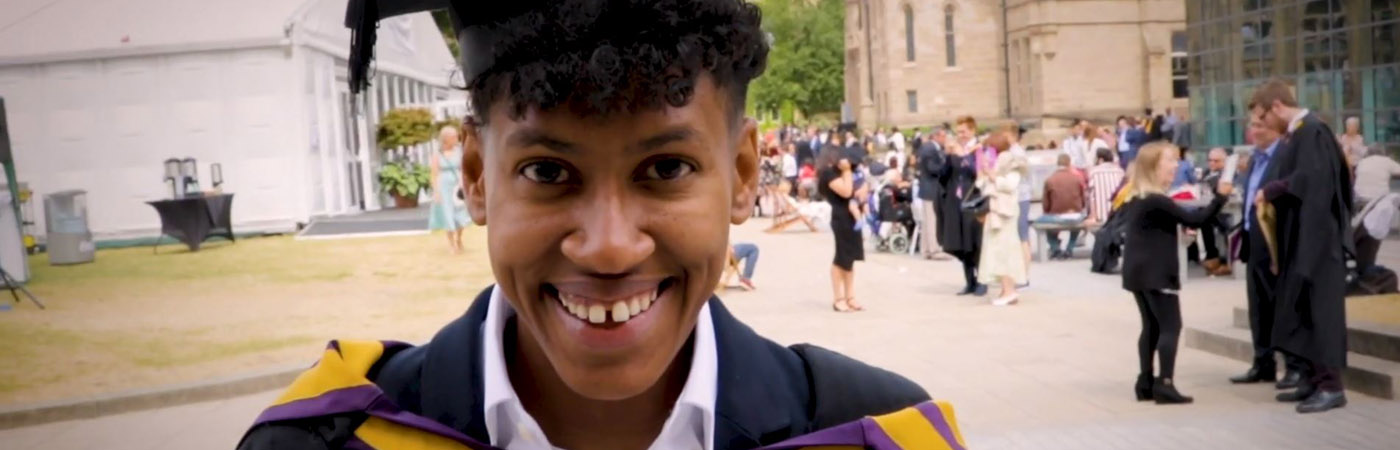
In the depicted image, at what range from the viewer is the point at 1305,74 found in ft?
89.7

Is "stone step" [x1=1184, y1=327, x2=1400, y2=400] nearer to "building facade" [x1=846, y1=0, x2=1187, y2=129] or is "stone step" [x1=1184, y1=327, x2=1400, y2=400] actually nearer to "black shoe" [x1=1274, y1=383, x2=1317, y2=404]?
"black shoe" [x1=1274, y1=383, x2=1317, y2=404]

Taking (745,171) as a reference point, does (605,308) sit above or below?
below

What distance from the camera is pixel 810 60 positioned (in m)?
89.4

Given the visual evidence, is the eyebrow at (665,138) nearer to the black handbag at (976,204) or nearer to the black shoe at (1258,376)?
the black shoe at (1258,376)

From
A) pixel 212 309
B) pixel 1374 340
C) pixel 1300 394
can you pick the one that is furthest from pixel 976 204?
pixel 212 309

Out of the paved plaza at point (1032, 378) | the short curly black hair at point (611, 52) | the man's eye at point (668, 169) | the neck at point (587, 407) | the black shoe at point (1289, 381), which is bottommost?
the paved plaza at point (1032, 378)

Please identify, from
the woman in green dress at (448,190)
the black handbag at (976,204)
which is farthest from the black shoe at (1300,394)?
the woman in green dress at (448,190)

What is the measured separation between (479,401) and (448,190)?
64.2ft

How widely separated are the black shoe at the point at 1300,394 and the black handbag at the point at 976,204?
5.92 metres

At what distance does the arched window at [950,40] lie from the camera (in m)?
85.2

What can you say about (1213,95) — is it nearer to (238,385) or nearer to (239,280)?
(239,280)

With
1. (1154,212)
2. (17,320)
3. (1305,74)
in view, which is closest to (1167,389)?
(1154,212)

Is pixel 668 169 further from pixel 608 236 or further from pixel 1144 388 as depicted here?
pixel 1144 388

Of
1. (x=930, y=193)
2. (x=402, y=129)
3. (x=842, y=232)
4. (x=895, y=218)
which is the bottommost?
(x=895, y=218)
